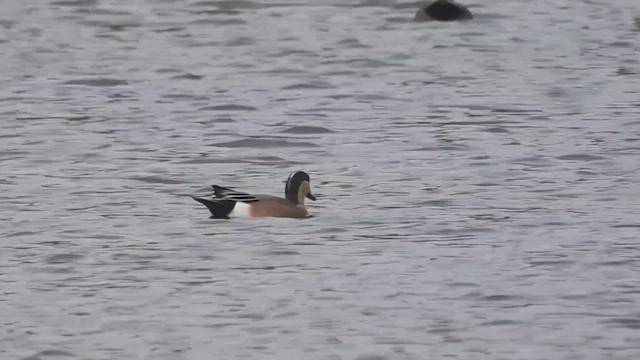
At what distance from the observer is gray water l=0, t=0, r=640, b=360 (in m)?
10.4

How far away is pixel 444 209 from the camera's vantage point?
13.6 m

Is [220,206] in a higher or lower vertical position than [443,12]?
higher

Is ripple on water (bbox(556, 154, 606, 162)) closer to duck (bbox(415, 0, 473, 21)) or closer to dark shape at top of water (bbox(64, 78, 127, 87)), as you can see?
dark shape at top of water (bbox(64, 78, 127, 87))

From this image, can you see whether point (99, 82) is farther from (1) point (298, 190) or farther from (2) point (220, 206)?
(2) point (220, 206)

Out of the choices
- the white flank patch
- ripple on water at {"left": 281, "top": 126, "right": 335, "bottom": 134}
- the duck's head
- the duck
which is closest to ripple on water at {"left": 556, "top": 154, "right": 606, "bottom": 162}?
ripple on water at {"left": 281, "top": 126, "right": 335, "bottom": 134}

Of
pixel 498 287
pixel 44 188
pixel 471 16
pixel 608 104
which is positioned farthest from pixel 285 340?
pixel 471 16

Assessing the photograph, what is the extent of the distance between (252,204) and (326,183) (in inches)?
64.2

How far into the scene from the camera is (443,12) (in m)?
25.0

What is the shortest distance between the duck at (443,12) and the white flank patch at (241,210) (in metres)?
11.8

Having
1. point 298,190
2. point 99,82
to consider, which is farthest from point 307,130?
point 298,190

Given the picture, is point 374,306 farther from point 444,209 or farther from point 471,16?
point 471,16

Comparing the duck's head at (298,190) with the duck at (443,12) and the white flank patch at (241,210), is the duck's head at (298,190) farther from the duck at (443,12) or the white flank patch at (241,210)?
the duck at (443,12)

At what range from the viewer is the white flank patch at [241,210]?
13.4 meters

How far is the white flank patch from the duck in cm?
1176
